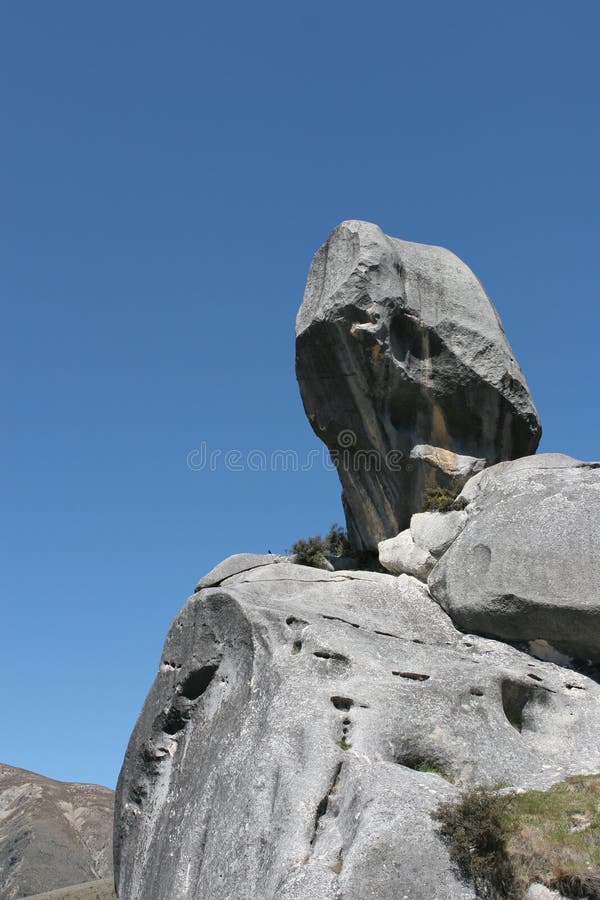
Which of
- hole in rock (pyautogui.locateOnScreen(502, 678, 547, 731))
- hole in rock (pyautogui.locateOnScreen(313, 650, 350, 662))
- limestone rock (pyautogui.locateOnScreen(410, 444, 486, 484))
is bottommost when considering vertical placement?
hole in rock (pyautogui.locateOnScreen(502, 678, 547, 731))

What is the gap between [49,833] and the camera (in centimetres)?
5869

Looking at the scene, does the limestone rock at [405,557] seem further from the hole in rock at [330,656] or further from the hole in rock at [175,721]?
the hole in rock at [175,721]

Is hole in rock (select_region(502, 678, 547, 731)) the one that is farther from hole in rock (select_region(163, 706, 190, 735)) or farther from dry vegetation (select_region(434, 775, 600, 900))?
hole in rock (select_region(163, 706, 190, 735))

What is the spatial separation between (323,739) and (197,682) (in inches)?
153

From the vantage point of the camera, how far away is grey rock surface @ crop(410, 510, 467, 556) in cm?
1769

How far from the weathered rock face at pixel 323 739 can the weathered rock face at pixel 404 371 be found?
3.27 meters

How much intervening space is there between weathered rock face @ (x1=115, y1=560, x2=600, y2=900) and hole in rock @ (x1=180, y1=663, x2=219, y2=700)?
24 millimetres

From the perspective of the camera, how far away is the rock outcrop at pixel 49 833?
2087 inches

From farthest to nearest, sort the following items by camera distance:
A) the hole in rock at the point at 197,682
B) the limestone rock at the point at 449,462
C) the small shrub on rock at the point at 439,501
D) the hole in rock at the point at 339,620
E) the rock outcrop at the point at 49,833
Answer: the rock outcrop at the point at 49,833 → the limestone rock at the point at 449,462 → the small shrub on rock at the point at 439,501 → the hole in rock at the point at 197,682 → the hole in rock at the point at 339,620

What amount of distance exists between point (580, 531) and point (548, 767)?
13.6 ft

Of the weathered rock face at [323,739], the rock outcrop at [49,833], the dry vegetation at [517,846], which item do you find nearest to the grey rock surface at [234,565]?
the weathered rock face at [323,739]

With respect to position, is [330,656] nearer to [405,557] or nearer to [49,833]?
[405,557]

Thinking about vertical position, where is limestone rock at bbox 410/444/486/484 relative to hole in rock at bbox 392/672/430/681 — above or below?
above

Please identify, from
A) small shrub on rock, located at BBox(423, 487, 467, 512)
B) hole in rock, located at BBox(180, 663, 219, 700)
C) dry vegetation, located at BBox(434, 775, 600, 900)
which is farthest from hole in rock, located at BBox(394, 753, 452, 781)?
small shrub on rock, located at BBox(423, 487, 467, 512)
